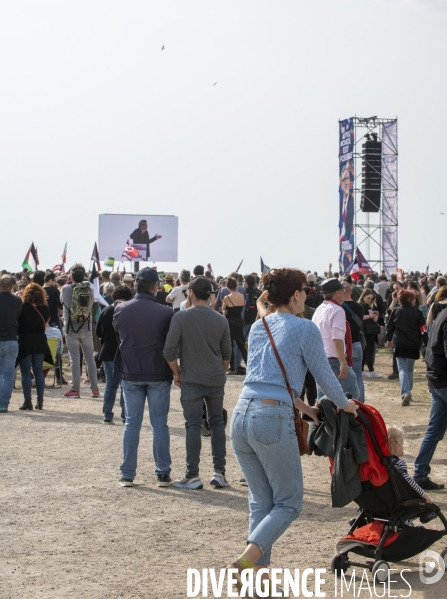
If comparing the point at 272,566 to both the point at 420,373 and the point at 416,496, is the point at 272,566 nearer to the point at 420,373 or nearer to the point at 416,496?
the point at 416,496

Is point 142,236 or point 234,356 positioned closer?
point 234,356

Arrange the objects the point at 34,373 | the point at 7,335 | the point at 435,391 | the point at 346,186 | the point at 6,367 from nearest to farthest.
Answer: the point at 435,391, the point at 7,335, the point at 6,367, the point at 34,373, the point at 346,186

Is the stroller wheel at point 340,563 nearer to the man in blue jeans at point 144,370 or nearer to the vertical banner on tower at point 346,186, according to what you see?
the man in blue jeans at point 144,370

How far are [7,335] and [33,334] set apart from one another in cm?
51

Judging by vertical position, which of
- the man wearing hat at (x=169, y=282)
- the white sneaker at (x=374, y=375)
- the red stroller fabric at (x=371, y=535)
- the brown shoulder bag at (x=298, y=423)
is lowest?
the white sneaker at (x=374, y=375)

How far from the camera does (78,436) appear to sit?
1148 centimetres

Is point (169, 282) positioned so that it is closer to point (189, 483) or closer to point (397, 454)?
point (189, 483)

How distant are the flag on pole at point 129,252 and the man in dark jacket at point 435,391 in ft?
Answer: 135

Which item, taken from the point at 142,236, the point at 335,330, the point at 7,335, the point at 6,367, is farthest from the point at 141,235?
the point at 335,330

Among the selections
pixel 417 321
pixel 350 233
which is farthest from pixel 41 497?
pixel 350 233

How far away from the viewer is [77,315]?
1448 centimetres

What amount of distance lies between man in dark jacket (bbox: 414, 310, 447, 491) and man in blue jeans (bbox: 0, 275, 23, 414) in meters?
6.98

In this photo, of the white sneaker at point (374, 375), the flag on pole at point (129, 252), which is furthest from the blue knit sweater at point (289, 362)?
the flag on pole at point (129, 252)

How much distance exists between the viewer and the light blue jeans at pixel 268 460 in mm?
5074
